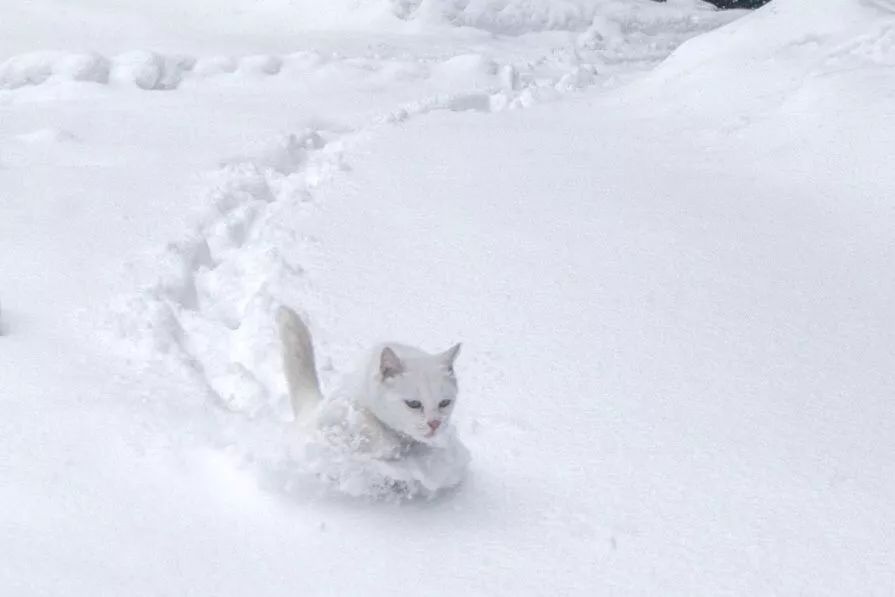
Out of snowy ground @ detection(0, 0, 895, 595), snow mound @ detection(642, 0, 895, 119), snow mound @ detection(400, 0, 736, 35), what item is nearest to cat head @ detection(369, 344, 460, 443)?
snowy ground @ detection(0, 0, 895, 595)

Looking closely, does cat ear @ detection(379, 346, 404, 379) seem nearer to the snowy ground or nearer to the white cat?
the white cat

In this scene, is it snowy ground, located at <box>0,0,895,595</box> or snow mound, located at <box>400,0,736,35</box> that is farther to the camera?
snow mound, located at <box>400,0,736,35</box>

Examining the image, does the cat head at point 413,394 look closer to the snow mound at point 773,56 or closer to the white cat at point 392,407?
the white cat at point 392,407

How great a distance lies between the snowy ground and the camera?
2857 mm

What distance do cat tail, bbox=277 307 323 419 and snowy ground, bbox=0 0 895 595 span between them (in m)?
0.15

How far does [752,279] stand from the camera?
5184 mm

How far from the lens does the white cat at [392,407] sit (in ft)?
9.64

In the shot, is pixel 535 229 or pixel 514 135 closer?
pixel 535 229

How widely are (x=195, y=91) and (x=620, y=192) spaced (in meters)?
3.66

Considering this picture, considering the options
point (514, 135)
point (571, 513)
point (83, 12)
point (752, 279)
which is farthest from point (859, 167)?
point (83, 12)

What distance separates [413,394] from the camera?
2930mm

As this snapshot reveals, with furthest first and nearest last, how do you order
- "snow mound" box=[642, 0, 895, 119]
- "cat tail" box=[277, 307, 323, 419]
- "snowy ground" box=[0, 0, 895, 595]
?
"snow mound" box=[642, 0, 895, 119] < "cat tail" box=[277, 307, 323, 419] < "snowy ground" box=[0, 0, 895, 595]

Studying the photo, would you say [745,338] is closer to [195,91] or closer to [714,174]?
[714,174]

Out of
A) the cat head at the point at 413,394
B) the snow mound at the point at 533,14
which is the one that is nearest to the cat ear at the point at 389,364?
the cat head at the point at 413,394
